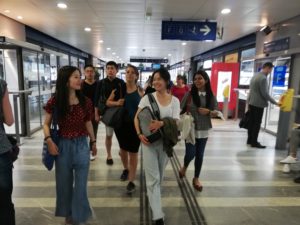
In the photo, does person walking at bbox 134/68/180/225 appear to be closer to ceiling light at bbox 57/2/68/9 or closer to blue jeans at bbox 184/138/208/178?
blue jeans at bbox 184/138/208/178

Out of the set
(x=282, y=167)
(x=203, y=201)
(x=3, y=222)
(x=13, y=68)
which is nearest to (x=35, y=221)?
(x=3, y=222)

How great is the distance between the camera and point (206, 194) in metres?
3.26

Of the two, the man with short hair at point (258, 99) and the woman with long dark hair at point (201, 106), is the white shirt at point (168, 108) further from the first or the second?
the man with short hair at point (258, 99)

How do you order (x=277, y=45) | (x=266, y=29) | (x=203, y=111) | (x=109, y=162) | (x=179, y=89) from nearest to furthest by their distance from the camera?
(x=203, y=111) < (x=109, y=162) < (x=179, y=89) < (x=277, y=45) < (x=266, y=29)

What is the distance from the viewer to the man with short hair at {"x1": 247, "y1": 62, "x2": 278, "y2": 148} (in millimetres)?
5223

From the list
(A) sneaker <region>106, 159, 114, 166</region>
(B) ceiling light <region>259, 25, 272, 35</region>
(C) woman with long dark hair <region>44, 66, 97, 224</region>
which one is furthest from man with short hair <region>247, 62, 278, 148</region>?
(C) woman with long dark hair <region>44, 66, 97, 224</region>

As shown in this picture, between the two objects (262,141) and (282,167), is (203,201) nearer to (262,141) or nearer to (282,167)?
(282,167)

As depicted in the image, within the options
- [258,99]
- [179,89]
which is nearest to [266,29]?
[258,99]

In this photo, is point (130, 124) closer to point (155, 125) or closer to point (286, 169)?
point (155, 125)

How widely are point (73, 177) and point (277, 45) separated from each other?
637cm

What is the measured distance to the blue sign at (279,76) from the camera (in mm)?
6624

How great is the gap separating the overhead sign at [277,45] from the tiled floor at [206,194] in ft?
9.91

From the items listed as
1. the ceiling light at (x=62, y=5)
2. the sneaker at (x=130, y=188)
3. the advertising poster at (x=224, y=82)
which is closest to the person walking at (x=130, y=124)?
the sneaker at (x=130, y=188)

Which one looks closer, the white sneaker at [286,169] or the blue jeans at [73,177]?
the blue jeans at [73,177]
